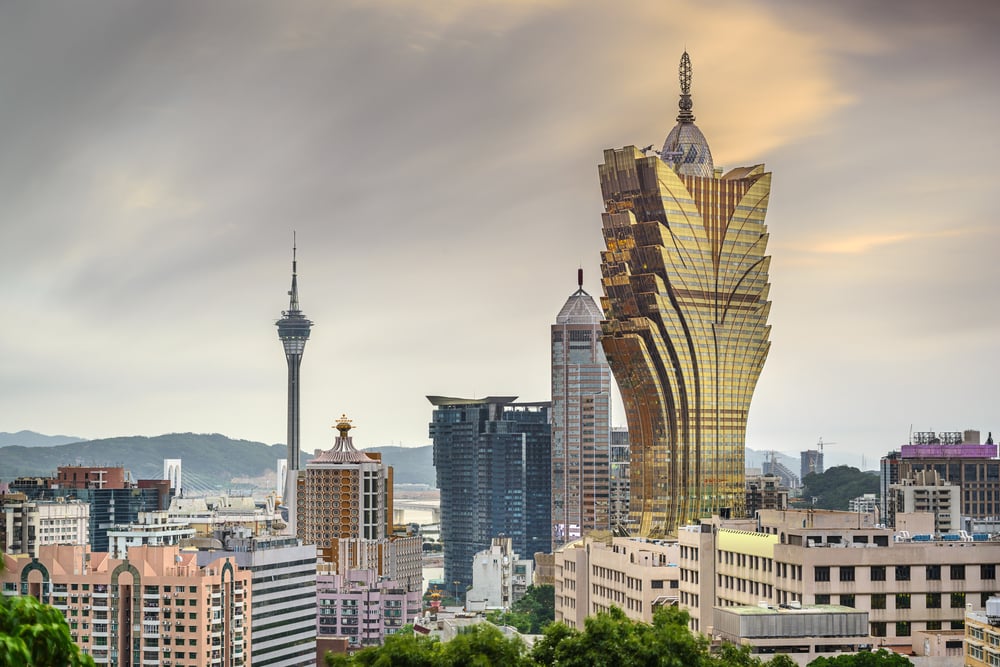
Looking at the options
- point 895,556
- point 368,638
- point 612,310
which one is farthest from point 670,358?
point 895,556

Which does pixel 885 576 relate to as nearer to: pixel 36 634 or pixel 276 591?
pixel 36 634

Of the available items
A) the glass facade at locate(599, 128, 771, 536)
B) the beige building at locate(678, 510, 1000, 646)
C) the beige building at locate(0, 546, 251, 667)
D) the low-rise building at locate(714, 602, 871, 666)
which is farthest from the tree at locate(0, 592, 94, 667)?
the glass facade at locate(599, 128, 771, 536)

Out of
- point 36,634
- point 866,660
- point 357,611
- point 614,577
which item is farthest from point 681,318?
point 36,634

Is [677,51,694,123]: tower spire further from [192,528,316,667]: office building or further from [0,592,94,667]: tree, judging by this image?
[0,592,94,667]: tree

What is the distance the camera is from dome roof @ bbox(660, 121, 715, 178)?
6442 inches

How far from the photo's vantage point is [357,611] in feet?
561

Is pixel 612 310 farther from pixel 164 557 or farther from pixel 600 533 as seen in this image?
pixel 164 557

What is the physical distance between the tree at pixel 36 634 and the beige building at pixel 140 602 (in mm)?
100061

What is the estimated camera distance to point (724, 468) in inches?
6284

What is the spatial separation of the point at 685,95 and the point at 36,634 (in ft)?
521

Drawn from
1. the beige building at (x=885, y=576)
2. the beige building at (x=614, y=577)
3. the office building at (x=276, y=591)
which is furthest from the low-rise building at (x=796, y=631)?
Result: the office building at (x=276, y=591)

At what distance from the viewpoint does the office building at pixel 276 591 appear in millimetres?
131000

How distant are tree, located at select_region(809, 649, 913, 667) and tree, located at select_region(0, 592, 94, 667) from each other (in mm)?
40909

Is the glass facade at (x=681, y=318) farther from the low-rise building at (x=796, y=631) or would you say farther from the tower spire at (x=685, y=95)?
the low-rise building at (x=796, y=631)
